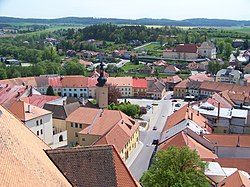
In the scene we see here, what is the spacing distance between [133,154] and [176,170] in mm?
15128

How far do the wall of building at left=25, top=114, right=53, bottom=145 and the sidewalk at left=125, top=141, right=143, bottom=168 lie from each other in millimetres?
9837

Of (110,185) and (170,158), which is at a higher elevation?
(110,185)

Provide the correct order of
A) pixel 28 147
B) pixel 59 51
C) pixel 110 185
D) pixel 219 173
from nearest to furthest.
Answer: pixel 28 147 < pixel 110 185 < pixel 219 173 < pixel 59 51

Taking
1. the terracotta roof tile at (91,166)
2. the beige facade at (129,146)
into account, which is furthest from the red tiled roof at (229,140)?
the terracotta roof tile at (91,166)

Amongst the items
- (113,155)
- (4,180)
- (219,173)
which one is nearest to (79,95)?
(219,173)

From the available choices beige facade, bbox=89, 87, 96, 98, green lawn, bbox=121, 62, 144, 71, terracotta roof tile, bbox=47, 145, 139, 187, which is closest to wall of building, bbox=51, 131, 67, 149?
terracotta roof tile, bbox=47, 145, 139, 187

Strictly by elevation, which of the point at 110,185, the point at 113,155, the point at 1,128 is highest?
the point at 1,128

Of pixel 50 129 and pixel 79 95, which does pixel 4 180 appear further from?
pixel 79 95

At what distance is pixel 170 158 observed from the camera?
20734 millimetres

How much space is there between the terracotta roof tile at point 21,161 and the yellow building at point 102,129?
61.7 ft

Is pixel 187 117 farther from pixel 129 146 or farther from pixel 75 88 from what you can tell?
pixel 75 88

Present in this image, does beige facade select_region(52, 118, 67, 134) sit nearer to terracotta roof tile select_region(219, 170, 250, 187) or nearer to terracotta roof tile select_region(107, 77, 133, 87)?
terracotta roof tile select_region(219, 170, 250, 187)

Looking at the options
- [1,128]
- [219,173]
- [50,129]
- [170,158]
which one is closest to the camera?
[1,128]

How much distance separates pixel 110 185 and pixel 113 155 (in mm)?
1216
